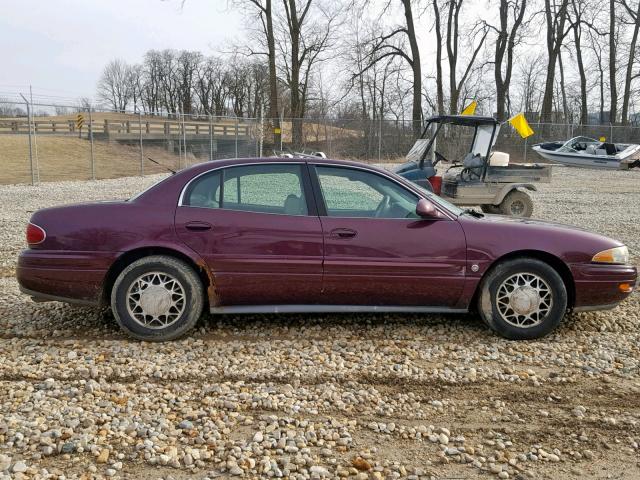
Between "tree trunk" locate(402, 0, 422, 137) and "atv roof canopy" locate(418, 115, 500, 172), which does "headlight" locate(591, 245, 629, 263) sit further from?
"tree trunk" locate(402, 0, 422, 137)

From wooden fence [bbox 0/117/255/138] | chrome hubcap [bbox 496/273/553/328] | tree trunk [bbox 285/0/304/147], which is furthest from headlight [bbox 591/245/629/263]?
tree trunk [bbox 285/0/304/147]

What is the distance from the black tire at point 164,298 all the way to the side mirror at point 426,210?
1.76m

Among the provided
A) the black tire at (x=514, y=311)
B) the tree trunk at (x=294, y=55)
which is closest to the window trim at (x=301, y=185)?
the black tire at (x=514, y=311)

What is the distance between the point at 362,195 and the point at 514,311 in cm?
149

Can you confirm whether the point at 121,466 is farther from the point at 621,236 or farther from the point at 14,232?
the point at 621,236

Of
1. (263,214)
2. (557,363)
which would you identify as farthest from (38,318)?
(557,363)

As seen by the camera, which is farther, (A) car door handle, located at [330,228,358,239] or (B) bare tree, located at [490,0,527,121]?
(B) bare tree, located at [490,0,527,121]

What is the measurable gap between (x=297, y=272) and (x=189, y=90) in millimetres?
76000

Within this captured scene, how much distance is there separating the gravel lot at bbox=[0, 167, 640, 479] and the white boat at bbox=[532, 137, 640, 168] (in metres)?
22.9

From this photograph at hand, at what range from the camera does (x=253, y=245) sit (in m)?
4.64

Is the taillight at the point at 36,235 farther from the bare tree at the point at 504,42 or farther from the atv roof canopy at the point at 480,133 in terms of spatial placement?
the bare tree at the point at 504,42

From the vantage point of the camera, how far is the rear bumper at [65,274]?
4.57 metres

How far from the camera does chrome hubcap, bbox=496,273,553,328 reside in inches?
186

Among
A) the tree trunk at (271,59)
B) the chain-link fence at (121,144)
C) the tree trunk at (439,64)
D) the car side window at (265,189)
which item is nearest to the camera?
the car side window at (265,189)
